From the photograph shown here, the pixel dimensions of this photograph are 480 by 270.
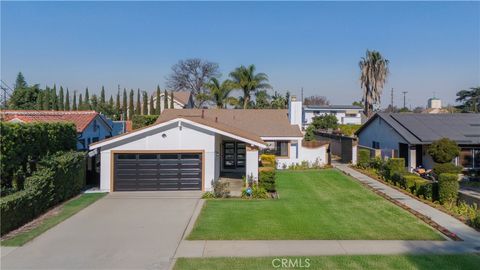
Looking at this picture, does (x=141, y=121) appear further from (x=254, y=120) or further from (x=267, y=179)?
(x=267, y=179)

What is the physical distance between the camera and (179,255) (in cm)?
994

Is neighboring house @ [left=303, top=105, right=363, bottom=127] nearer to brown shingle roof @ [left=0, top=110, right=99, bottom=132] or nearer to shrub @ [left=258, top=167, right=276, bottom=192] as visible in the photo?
brown shingle roof @ [left=0, top=110, right=99, bottom=132]

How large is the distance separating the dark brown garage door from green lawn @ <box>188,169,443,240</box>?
9.52 feet

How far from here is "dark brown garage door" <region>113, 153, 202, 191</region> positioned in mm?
19203

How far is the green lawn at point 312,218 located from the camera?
38.2ft

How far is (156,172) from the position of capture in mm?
19219

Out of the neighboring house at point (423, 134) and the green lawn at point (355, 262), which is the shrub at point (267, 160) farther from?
the green lawn at point (355, 262)

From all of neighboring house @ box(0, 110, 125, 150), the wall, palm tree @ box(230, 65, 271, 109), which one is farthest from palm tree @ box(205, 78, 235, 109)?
the wall

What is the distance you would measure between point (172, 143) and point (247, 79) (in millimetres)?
35029

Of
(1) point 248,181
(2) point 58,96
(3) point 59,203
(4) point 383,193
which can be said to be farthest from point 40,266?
(2) point 58,96

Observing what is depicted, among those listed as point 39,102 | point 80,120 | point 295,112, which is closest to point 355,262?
point 80,120

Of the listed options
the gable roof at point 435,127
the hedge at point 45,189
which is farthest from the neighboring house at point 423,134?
the hedge at point 45,189

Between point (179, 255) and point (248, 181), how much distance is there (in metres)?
9.78

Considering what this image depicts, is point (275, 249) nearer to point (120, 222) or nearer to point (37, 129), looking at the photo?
point (120, 222)
